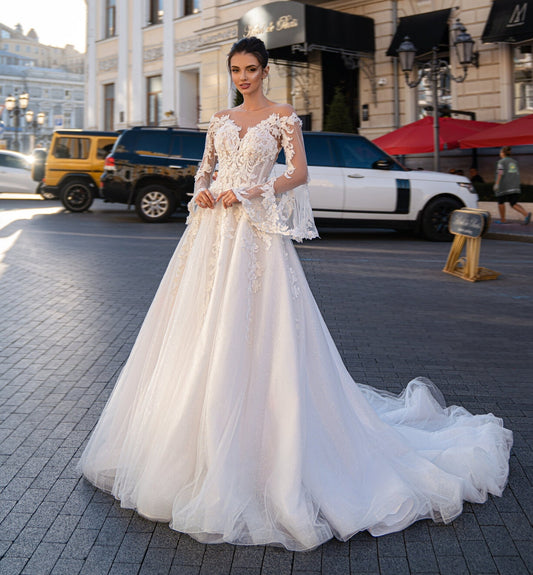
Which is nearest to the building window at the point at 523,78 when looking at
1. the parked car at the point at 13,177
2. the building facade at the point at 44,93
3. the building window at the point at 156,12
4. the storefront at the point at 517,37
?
the storefront at the point at 517,37

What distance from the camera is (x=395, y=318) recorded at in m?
7.48

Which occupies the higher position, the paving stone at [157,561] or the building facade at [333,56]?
the building facade at [333,56]

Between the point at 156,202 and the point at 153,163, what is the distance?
2.88 feet

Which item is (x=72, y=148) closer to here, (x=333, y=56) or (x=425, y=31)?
(x=333, y=56)

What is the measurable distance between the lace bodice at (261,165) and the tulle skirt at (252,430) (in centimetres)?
8

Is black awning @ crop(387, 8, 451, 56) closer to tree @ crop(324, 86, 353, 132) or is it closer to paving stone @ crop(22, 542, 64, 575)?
tree @ crop(324, 86, 353, 132)

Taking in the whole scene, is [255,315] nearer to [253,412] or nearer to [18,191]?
[253,412]

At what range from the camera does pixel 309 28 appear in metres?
20.5

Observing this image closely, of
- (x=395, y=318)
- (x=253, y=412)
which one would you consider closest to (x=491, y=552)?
(x=253, y=412)

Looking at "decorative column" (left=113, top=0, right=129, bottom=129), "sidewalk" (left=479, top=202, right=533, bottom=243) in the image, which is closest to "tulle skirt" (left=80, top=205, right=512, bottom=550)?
"sidewalk" (left=479, top=202, right=533, bottom=243)

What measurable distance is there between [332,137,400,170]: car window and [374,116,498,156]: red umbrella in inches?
203

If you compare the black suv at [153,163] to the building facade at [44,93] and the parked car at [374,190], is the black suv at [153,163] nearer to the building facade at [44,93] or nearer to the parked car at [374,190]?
the parked car at [374,190]

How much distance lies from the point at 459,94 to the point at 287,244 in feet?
60.3

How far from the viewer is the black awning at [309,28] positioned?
810 inches
